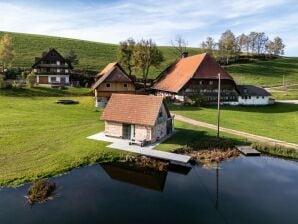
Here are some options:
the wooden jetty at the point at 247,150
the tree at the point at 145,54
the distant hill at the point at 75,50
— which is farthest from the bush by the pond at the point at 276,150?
the distant hill at the point at 75,50

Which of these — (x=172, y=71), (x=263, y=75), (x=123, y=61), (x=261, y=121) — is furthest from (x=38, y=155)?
(x=263, y=75)

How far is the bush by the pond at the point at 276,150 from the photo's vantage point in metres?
29.7

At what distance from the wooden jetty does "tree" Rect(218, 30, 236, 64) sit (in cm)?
8230

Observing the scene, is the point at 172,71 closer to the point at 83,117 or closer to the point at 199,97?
the point at 199,97

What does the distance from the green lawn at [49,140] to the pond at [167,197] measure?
1.68 metres

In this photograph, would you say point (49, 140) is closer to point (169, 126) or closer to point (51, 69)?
point (169, 126)

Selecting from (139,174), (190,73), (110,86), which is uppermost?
(190,73)

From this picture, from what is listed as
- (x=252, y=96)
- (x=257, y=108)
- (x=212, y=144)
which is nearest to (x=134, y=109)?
(x=212, y=144)

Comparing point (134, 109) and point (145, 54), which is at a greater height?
point (145, 54)

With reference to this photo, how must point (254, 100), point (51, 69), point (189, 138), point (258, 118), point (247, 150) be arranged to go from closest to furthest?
point (247, 150) → point (189, 138) → point (258, 118) → point (254, 100) → point (51, 69)

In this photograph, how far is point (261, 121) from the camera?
43250 mm

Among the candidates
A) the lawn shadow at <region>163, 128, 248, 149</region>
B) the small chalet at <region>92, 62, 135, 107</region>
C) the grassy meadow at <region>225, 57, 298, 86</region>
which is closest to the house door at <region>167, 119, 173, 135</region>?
the lawn shadow at <region>163, 128, 248, 149</region>

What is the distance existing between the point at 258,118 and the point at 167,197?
2853 centimetres

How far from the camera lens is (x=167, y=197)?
21.1 metres
